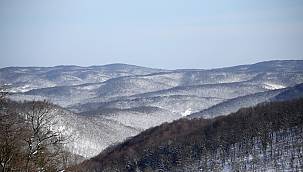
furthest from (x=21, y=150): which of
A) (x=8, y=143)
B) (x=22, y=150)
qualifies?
(x=8, y=143)

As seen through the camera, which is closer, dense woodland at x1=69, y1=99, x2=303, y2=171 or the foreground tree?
the foreground tree

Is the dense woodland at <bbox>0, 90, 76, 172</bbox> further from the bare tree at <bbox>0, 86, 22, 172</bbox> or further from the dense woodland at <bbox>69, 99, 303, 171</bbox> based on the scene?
the dense woodland at <bbox>69, 99, 303, 171</bbox>

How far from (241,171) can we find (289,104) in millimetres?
39256

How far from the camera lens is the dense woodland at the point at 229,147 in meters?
86.8

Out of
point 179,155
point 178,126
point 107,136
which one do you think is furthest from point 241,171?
point 107,136

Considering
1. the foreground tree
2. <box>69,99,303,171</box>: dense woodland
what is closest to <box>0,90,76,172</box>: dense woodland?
the foreground tree

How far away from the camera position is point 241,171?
83.1 meters

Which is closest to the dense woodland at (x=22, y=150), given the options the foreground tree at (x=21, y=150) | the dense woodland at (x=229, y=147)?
the foreground tree at (x=21, y=150)

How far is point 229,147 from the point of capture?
96.9 metres

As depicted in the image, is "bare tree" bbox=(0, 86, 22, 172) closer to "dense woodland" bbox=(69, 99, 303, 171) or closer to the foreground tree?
the foreground tree

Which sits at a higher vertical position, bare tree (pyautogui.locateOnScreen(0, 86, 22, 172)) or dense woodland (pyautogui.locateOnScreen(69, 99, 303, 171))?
bare tree (pyautogui.locateOnScreen(0, 86, 22, 172))

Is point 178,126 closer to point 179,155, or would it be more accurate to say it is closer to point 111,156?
point 111,156

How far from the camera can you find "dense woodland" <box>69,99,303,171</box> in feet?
285

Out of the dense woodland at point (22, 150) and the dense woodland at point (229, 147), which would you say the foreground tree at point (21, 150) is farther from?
the dense woodland at point (229, 147)
